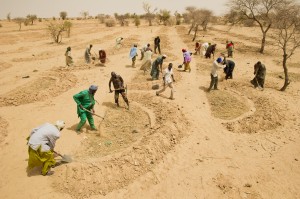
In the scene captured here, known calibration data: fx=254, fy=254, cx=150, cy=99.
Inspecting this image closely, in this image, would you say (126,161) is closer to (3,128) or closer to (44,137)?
(44,137)

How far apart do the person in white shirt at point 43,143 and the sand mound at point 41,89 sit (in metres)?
5.33

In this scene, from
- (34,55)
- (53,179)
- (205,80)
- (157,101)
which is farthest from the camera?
(34,55)

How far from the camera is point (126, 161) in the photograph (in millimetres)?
6359

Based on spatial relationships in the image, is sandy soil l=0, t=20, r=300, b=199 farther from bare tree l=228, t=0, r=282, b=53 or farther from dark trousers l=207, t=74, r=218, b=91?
bare tree l=228, t=0, r=282, b=53

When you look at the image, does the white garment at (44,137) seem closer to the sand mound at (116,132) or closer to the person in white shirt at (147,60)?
the sand mound at (116,132)

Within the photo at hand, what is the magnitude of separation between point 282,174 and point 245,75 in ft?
28.2

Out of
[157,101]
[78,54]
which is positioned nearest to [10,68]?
[78,54]

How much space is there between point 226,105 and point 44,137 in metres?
6.96

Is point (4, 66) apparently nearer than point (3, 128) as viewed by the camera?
No

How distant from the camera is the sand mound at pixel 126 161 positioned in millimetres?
5719

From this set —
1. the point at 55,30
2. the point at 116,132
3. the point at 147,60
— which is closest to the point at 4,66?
the point at 147,60

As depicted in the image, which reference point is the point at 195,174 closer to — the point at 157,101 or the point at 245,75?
the point at 157,101

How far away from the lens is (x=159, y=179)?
6.03 metres

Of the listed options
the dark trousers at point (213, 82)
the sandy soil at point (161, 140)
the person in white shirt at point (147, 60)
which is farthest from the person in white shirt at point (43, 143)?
the person in white shirt at point (147, 60)
